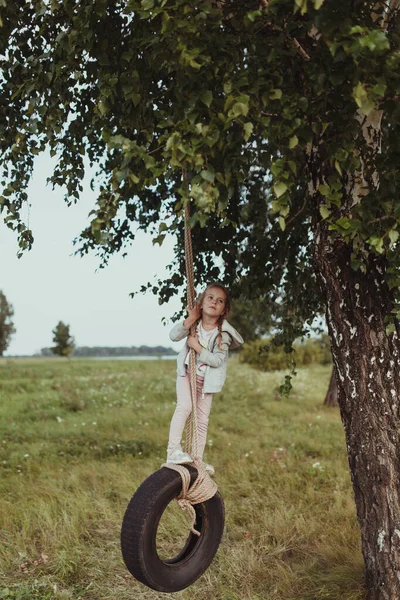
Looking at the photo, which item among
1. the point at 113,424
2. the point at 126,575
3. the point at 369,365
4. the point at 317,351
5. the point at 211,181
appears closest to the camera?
the point at 211,181

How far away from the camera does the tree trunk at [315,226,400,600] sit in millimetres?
4953

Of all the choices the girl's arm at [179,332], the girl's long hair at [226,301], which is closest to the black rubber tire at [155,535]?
the girl's arm at [179,332]

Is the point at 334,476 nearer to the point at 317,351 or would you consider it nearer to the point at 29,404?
the point at 29,404

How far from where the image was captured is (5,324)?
215 feet

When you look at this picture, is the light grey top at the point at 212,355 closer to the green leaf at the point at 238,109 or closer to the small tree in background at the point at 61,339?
the green leaf at the point at 238,109

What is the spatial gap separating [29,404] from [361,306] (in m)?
12.6

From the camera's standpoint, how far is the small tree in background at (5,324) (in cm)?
6334

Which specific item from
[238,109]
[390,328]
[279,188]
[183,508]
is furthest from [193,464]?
[238,109]

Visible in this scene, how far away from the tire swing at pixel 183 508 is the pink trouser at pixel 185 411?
0.48 feet

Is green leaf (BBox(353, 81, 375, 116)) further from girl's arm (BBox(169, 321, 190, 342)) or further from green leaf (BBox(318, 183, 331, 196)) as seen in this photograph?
girl's arm (BBox(169, 321, 190, 342))

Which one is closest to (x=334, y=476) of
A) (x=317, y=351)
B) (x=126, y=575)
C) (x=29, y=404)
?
(x=126, y=575)

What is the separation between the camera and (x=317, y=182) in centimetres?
507

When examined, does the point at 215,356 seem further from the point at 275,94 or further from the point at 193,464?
the point at 275,94

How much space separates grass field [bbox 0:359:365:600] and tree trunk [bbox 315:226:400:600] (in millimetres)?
738
